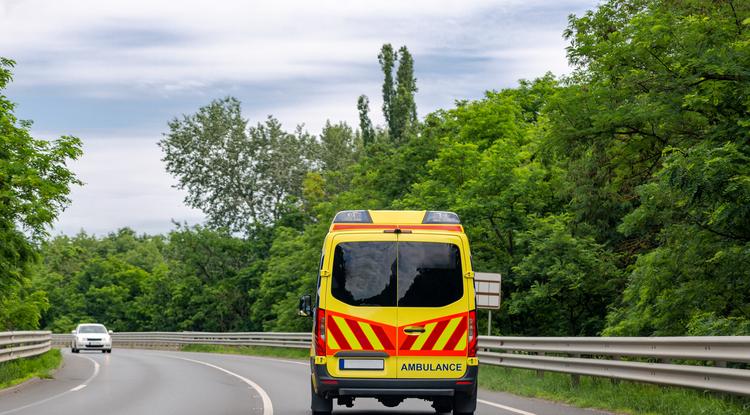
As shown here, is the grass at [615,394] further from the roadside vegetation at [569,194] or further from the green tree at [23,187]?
the green tree at [23,187]

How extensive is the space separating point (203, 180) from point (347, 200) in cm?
2644

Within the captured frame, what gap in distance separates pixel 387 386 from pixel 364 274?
1321 mm

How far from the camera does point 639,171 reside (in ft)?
86.3

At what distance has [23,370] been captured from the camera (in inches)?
940

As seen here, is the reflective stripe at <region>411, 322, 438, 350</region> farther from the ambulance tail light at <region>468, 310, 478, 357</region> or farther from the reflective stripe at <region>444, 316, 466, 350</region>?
Answer: the ambulance tail light at <region>468, 310, 478, 357</region>

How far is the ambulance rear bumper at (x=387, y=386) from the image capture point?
11.7 m

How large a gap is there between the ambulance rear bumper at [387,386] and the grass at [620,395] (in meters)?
2.79

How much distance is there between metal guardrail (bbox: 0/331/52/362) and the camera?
22547 mm

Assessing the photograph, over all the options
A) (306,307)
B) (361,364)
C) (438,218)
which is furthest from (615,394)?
(361,364)

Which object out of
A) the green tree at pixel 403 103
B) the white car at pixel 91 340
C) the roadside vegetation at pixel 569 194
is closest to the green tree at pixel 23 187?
the roadside vegetation at pixel 569 194

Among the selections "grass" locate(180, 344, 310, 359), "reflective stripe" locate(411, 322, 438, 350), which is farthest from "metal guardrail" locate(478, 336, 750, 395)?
"grass" locate(180, 344, 310, 359)

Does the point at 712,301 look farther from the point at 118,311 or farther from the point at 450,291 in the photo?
the point at 118,311

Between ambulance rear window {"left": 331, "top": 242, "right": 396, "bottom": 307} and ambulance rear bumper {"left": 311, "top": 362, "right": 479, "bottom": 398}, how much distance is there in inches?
34.9

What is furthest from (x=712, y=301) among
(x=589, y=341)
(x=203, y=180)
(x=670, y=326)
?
(x=203, y=180)
